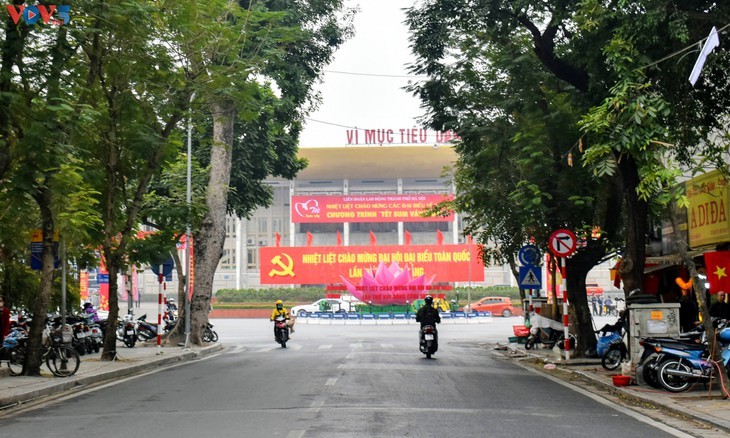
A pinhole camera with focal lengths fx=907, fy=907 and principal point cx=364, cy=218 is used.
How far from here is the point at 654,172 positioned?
12195mm

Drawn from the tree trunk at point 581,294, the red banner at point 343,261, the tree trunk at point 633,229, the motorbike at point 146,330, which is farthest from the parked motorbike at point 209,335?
the red banner at point 343,261

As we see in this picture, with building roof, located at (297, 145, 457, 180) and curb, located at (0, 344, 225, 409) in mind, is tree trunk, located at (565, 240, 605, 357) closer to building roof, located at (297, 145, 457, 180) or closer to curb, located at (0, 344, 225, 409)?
curb, located at (0, 344, 225, 409)

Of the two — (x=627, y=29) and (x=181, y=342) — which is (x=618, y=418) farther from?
(x=181, y=342)

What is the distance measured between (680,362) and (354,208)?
72038 mm

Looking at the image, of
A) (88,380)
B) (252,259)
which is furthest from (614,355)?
(252,259)

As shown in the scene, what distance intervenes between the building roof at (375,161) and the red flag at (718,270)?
6228 centimetres

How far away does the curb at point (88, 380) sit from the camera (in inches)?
553

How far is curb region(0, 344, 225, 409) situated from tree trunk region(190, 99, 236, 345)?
3.85 m

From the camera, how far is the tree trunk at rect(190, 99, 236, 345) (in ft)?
99.0

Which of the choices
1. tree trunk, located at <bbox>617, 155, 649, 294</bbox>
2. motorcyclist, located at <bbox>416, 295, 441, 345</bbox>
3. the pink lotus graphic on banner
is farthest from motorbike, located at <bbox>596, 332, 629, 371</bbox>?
the pink lotus graphic on banner

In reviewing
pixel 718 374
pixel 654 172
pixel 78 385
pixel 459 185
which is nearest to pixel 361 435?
pixel 654 172

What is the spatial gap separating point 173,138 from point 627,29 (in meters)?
13.2

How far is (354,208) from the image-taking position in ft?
281

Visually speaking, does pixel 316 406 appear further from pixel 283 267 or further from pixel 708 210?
pixel 283 267
